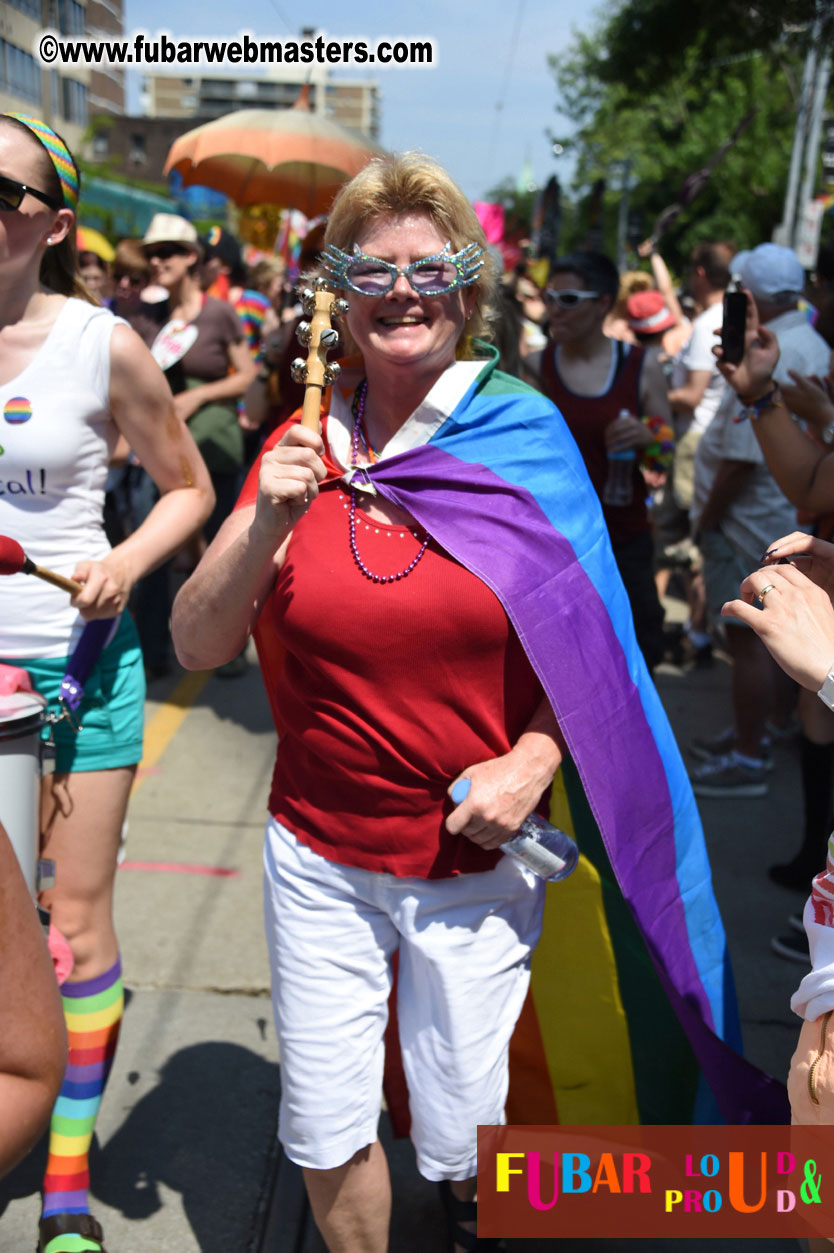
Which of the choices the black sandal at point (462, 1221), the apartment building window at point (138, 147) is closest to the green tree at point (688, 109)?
the black sandal at point (462, 1221)

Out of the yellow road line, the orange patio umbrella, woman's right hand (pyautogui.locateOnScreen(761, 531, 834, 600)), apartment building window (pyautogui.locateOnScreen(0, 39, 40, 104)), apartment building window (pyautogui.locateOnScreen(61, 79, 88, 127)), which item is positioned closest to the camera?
woman's right hand (pyautogui.locateOnScreen(761, 531, 834, 600))

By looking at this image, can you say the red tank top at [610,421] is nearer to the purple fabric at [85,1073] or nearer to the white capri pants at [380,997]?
the white capri pants at [380,997]

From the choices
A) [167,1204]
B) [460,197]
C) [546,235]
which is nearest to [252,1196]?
[167,1204]

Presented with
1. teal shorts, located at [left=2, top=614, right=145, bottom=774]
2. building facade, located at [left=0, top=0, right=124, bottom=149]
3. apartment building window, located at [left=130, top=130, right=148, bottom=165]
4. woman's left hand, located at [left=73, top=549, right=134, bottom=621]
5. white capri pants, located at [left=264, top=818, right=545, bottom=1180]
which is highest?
apartment building window, located at [left=130, top=130, right=148, bottom=165]

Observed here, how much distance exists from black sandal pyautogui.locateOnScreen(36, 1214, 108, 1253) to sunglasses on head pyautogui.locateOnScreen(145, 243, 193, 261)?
4.53 meters

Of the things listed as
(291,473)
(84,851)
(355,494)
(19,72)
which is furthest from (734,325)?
(19,72)

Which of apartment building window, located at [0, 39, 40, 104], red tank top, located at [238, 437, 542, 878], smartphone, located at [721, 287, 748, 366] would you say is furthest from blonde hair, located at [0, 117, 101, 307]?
apartment building window, located at [0, 39, 40, 104]

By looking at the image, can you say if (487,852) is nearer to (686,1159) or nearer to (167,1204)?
(686,1159)

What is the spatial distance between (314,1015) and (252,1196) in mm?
819

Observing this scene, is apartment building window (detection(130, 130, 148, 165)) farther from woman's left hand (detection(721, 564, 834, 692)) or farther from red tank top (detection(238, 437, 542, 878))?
woman's left hand (detection(721, 564, 834, 692))

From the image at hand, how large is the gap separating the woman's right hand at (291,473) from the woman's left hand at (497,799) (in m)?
0.56

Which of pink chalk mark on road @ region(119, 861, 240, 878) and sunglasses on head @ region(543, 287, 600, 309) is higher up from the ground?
sunglasses on head @ region(543, 287, 600, 309)

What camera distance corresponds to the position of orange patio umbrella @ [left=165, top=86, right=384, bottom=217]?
5973 mm

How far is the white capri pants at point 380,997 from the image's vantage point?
2.05 meters
